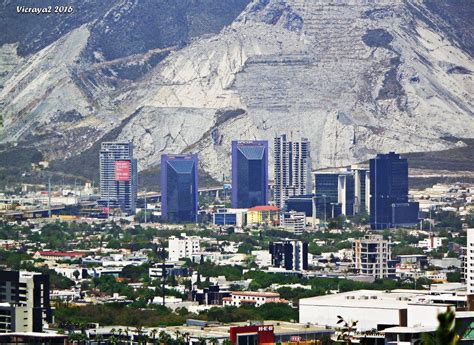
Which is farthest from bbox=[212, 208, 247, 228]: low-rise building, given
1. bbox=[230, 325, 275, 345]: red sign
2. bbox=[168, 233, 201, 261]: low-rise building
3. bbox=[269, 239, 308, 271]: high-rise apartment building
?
bbox=[230, 325, 275, 345]: red sign

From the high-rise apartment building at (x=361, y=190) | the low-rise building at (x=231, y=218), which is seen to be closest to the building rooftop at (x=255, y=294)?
the low-rise building at (x=231, y=218)

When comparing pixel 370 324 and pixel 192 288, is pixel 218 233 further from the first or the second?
pixel 370 324

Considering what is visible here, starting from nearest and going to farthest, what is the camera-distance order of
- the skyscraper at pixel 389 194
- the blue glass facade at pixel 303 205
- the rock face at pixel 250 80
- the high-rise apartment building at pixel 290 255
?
1. the high-rise apartment building at pixel 290 255
2. the skyscraper at pixel 389 194
3. the blue glass facade at pixel 303 205
4. the rock face at pixel 250 80

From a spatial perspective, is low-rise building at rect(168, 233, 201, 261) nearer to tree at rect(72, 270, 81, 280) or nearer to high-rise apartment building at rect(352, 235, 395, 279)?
high-rise apartment building at rect(352, 235, 395, 279)

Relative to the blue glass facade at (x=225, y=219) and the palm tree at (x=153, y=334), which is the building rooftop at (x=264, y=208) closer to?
the blue glass facade at (x=225, y=219)

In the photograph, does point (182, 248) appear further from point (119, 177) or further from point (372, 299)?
point (372, 299)

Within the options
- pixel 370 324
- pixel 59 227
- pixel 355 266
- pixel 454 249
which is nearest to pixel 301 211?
pixel 59 227

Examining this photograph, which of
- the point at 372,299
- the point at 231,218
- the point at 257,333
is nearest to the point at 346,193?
the point at 231,218
